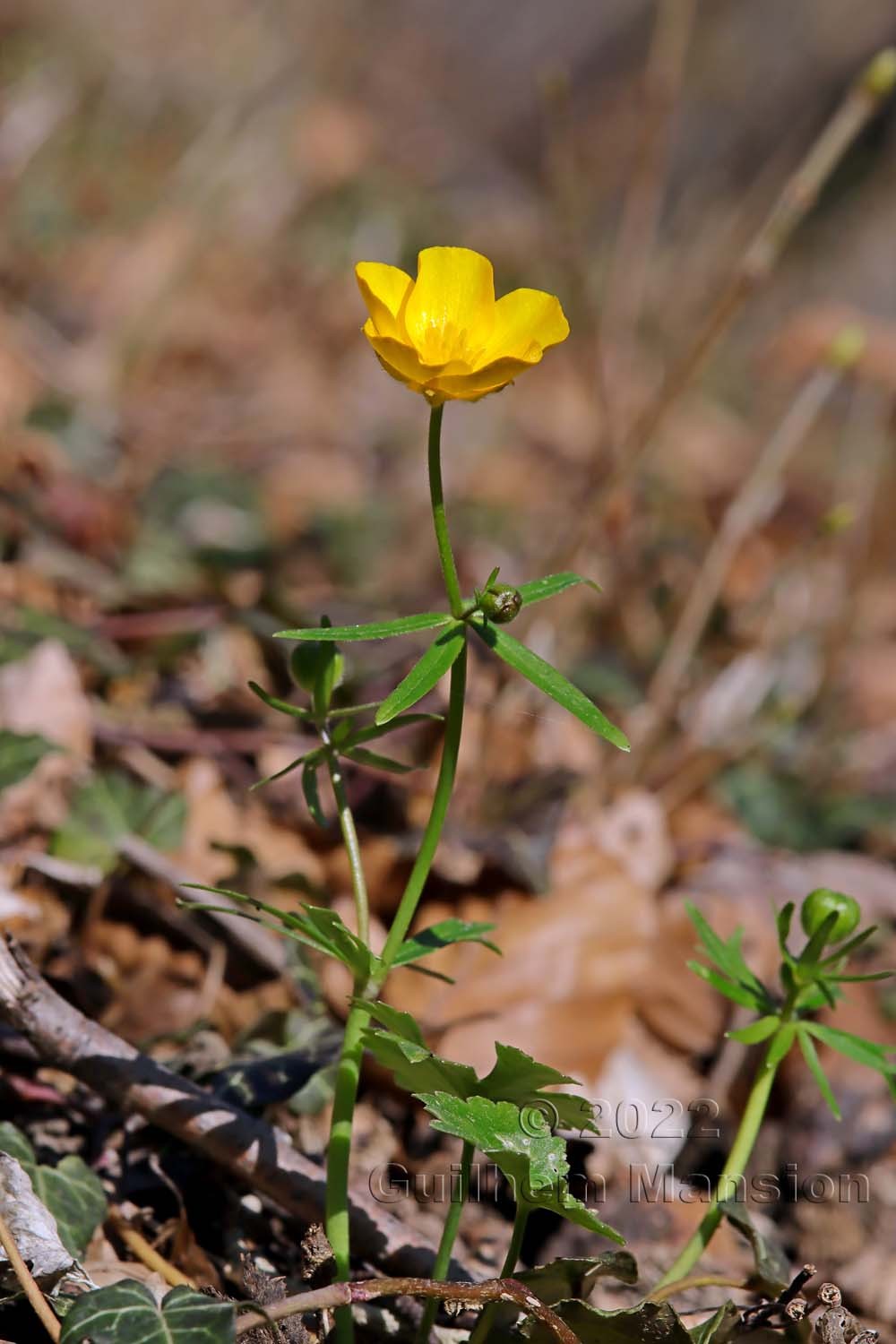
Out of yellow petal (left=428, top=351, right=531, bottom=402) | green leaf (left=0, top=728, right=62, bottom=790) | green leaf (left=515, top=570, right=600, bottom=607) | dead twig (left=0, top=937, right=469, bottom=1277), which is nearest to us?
yellow petal (left=428, top=351, right=531, bottom=402)

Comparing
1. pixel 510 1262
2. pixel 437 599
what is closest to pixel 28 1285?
pixel 510 1262

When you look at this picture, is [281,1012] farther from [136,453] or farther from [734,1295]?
[136,453]

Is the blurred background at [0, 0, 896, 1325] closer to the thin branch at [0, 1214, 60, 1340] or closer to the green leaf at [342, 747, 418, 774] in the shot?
the green leaf at [342, 747, 418, 774]

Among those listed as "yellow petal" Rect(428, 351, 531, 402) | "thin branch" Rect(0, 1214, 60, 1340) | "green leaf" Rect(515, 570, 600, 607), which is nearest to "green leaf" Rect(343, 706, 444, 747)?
"green leaf" Rect(515, 570, 600, 607)

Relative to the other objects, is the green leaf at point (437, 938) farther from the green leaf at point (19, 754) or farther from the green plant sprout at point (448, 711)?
the green leaf at point (19, 754)

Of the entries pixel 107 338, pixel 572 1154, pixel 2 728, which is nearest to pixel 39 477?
pixel 2 728

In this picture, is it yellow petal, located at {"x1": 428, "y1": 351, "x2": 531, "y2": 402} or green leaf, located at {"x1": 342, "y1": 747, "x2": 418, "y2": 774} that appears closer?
yellow petal, located at {"x1": 428, "y1": 351, "x2": 531, "y2": 402}

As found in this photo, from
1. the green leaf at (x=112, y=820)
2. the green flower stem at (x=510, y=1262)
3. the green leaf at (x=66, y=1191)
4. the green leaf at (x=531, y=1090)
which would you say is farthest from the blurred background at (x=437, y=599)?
the green flower stem at (x=510, y=1262)
